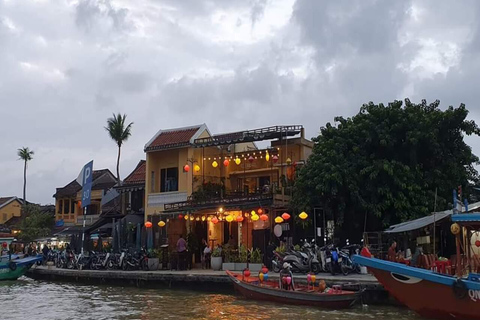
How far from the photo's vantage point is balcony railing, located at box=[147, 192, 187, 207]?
90.5 feet

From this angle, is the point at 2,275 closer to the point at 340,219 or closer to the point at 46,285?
the point at 46,285

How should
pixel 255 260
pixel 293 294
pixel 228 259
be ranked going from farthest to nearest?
pixel 228 259, pixel 255 260, pixel 293 294

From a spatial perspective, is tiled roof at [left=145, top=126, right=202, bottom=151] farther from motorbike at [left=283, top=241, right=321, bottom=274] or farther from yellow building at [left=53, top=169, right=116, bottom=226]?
yellow building at [left=53, top=169, right=116, bottom=226]

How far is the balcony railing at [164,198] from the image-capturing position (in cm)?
2759

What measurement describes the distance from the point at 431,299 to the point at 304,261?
635 cm

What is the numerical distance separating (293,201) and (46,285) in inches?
503

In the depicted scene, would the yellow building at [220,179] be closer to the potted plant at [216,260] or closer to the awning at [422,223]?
the potted plant at [216,260]

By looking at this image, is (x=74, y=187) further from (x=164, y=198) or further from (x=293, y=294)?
(x=293, y=294)

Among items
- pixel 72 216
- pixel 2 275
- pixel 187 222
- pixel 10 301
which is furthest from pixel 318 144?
pixel 72 216

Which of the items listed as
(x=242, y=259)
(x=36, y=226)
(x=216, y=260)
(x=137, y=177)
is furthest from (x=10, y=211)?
(x=242, y=259)

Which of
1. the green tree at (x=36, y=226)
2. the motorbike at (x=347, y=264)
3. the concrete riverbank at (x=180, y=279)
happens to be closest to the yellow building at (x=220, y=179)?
the concrete riverbank at (x=180, y=279)

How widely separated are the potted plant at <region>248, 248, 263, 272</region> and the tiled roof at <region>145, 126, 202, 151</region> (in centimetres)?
754

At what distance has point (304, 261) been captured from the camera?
19.3m

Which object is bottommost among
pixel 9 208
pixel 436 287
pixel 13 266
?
pixel 436 287
